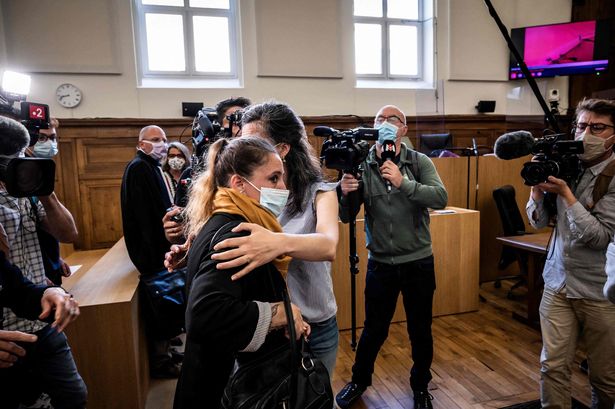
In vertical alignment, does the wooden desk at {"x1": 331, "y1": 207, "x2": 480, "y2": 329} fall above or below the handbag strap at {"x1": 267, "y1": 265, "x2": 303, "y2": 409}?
below

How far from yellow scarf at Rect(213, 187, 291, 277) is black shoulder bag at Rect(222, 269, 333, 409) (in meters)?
0.12

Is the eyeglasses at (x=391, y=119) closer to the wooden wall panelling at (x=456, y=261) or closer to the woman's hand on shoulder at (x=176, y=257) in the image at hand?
the woman's hand on shoulder at (x=176, y=257)

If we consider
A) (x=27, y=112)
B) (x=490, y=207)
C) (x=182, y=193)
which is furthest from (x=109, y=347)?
(x=490, y=207)

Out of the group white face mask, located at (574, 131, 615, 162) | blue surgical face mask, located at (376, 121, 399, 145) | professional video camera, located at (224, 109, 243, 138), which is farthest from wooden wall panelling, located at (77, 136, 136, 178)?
white face mask, located at (574, 131, 615, 162)

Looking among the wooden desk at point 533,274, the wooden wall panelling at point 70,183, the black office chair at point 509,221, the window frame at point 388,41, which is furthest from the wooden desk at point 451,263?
the window frame at point 388,41

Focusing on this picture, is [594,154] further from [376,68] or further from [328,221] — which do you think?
[376,68]

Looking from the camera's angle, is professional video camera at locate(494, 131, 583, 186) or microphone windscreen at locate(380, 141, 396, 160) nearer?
professional video camera at locate(494, 131, 583, 186)

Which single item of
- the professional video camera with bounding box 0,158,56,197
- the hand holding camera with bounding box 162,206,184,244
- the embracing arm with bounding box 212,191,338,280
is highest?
the professional video camera with bounding box 0,158,56,197

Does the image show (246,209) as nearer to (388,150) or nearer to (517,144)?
(388,150)

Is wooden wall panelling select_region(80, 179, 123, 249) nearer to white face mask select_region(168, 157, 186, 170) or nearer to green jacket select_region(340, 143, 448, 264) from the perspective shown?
white face mask select_region(168, 157, 186, 170)

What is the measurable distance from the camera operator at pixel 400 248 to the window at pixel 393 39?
4.21 meters

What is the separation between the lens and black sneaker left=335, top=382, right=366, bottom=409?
6.91 feet

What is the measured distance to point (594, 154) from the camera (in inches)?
62.2

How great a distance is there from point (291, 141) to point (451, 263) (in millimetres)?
2487
